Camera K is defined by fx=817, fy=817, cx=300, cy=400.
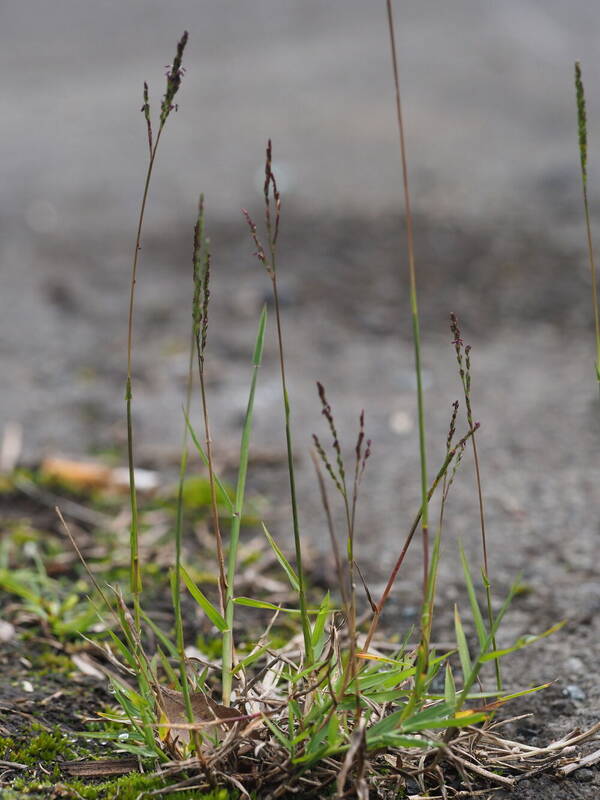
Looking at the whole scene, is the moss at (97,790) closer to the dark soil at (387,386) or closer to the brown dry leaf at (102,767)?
the brown dry leaf at (102,767)

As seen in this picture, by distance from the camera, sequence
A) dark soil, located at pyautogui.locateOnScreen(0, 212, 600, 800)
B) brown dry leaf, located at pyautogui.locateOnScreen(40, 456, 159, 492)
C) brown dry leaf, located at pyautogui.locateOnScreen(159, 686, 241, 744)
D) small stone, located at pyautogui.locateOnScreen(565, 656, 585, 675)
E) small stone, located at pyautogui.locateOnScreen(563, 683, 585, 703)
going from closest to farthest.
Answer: brown dry leaf, located at pyautogui.locateOnScreen(159, 686, 241, 744), small stone, located at pyautogui.locateOnScreen(563, 683, 585, 703), small stone, located at pyautogui.locateOnScreen(565, 656, 585, 675), dark soil, located at pyautogui.locateOnScreen(0, 212, 600, 800), brown dry leaf, located at pyautogui.locateOnScreen(40, 456, 159, 492)

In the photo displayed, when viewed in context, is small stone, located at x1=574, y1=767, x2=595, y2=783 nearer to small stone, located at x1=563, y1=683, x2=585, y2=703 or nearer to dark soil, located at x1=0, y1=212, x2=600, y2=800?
dark soil, located at x1=0, y1=212, x2=600, y2=800

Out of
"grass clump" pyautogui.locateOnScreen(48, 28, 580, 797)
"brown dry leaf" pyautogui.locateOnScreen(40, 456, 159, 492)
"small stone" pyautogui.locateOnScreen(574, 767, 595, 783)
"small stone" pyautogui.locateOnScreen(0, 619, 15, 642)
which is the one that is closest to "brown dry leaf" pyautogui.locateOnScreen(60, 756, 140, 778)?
"grass clump" pyautogui.locateOnScreen(48, 28, 580, 797)

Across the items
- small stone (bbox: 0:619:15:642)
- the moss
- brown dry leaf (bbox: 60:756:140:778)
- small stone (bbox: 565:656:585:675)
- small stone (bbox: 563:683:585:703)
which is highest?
small stone (bbox: 0:619:15:642)

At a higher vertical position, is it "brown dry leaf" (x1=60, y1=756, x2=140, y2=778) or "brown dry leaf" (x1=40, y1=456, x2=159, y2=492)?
"brown dry leaf" (x1=40, y1=456, x2=159, y2=492)

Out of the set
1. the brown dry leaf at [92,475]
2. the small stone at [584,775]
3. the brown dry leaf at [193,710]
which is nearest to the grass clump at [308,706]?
the brown dry leaf at [193,710]

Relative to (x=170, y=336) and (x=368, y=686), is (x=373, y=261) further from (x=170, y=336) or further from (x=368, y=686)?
(x=368, y=686)

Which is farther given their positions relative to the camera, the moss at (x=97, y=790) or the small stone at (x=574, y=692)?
the small stone at (x=574, y=692)
